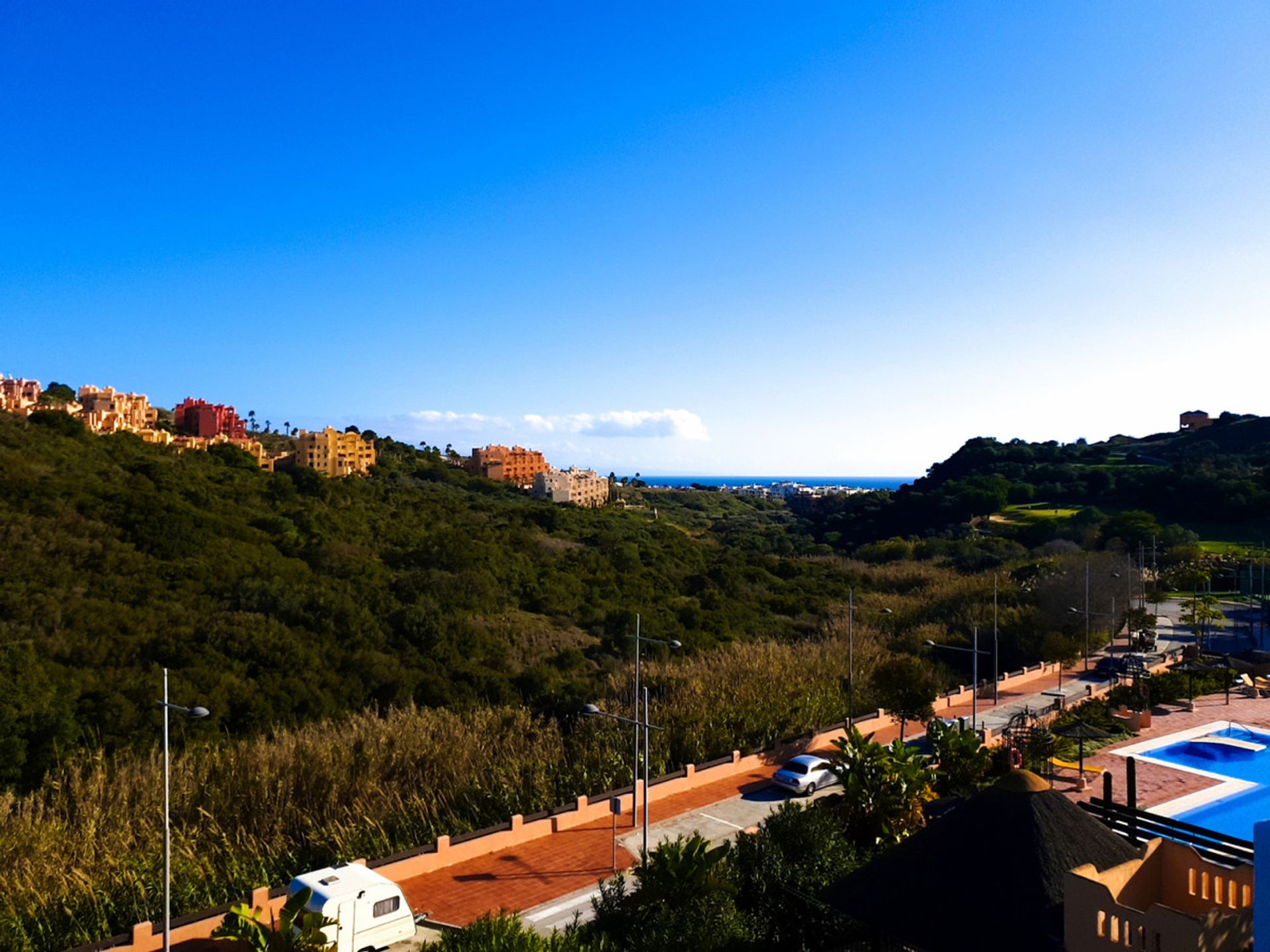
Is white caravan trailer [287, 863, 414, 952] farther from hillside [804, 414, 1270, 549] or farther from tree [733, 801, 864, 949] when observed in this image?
hillside [804, 414, 1270, 549]

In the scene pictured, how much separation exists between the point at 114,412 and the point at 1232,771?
6223 cm

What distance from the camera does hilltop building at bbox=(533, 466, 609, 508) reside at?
8438 centimetres

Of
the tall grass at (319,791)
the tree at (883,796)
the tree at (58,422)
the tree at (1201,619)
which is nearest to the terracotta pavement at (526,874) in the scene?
the tall grass at (319,791)

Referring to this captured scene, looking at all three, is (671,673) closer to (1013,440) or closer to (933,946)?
(933,946)

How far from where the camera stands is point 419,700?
26.3 meters

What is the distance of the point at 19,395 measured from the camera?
52.6m

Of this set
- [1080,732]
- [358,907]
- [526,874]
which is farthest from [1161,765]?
[358,907]

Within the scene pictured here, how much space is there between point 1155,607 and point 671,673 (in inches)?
1215

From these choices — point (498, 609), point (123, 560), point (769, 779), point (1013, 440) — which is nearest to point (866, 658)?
point (769, 779)

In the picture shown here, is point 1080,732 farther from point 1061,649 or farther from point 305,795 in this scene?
point 305,795

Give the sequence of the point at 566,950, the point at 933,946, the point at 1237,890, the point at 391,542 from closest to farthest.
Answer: the point at 1237,890 → the point at 933,946 → the point at 566,950 → the point at 391,542

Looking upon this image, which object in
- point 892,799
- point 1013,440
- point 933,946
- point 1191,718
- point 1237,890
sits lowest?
point 1191,718

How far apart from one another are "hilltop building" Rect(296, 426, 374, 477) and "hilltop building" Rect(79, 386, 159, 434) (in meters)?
10.4

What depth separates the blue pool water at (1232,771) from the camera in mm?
17406
